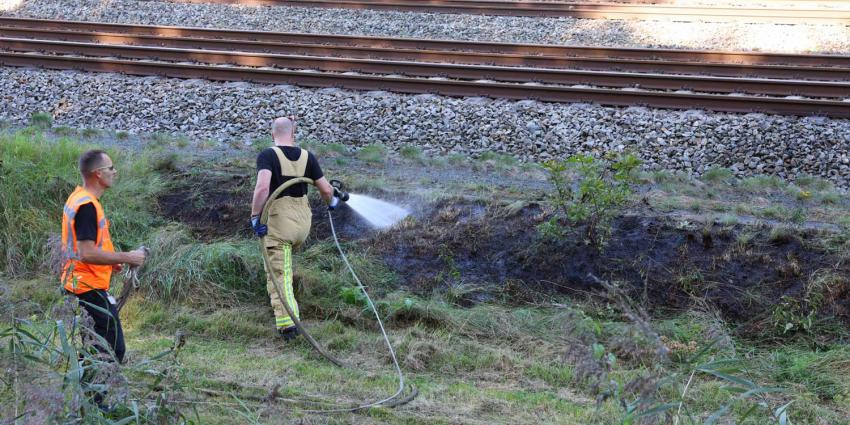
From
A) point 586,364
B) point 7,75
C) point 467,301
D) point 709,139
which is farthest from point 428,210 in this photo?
point 7,75

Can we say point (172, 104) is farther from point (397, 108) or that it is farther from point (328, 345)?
point (328, 345)

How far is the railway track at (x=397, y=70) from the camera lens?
1011cm

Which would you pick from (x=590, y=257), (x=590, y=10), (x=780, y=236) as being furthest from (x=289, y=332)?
(x=590, y=10)

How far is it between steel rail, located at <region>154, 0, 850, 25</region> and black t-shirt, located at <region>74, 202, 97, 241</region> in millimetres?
11508

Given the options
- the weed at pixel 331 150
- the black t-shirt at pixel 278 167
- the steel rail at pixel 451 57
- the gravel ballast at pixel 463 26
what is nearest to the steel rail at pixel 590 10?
the gravel ballast at pixel 463 26

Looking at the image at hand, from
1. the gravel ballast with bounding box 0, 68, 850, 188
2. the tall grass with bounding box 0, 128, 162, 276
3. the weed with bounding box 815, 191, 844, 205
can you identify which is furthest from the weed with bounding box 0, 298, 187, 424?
the weed with bounding box 815, 191, 844, 205

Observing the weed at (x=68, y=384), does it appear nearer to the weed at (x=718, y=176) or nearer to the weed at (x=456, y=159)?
the weed at (x=456, y=159)

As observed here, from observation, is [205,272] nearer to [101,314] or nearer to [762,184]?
[101,314]

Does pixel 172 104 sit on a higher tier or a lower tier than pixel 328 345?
higher

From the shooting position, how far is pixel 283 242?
6406mm

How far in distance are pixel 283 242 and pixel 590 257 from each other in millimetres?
2632

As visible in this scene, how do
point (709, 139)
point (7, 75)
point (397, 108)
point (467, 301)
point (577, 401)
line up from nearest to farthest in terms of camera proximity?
point (577, 401) → point (467, 301) → point (709, 139) → point (397, 108) → point (7, 75)

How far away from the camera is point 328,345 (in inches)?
247

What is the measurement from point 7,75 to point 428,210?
7845 millimetres
